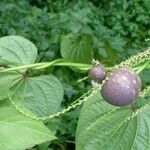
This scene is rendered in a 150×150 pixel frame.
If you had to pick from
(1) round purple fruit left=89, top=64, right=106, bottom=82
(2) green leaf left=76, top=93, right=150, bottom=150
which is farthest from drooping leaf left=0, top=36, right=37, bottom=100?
(1) round purple fruit left=89, top=64, right=106, bottom=82

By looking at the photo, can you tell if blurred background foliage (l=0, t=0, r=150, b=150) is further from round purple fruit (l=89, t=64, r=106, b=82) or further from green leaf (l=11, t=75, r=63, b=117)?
round purple fruit (l=89, t=64, r=106, b=82)

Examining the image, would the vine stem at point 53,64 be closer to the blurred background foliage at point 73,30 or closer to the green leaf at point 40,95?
the green leaf at point 40,95

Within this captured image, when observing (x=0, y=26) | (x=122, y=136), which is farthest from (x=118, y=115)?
(x=0, y=26)

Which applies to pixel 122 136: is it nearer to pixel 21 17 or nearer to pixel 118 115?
pixel 118 115

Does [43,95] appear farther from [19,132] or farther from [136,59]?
[136,59]

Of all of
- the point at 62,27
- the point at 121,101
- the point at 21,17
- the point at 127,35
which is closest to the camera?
the point at 121,101

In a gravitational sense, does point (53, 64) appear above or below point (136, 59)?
below

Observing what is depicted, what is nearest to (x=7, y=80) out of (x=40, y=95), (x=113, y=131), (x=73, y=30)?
(x=40, y=95)
